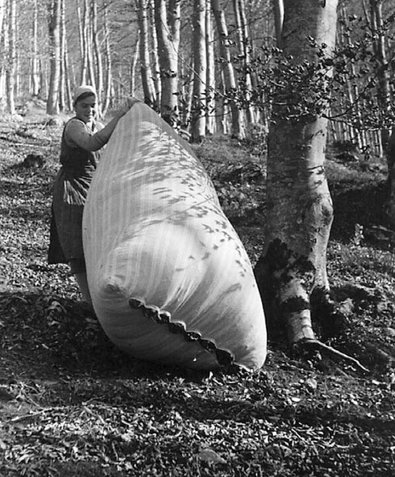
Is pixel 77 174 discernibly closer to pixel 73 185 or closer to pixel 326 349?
pixel 73 185

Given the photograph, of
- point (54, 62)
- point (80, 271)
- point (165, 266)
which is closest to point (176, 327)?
point (165, 266)

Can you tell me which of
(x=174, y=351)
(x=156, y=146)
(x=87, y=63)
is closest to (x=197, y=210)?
(x=156, y=146)

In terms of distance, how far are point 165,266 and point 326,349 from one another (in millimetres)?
1504

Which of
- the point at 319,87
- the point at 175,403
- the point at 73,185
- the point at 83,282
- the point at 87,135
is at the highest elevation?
the point at 319,87

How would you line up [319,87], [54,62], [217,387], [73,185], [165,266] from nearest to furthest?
[319,87] → [165,266] → [217,387] → [73,185] → [54,62]

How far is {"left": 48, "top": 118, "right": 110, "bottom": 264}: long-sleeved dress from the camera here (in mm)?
4143

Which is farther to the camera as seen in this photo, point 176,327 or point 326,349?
point 326,349

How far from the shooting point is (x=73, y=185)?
4305 mm

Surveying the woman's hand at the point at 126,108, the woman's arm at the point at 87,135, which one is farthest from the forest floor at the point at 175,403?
the woman's hand at the point at 126,108

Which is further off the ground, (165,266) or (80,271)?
(165,266)

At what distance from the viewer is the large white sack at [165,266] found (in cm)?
332

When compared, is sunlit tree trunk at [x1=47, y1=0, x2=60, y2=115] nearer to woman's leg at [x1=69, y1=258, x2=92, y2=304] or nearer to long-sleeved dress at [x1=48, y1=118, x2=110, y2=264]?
Answer: long-sleeved dress at [x1=48, y1=118, x2=110, y2=264]

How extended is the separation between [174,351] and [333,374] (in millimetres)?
1178

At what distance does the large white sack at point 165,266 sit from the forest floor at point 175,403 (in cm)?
24
